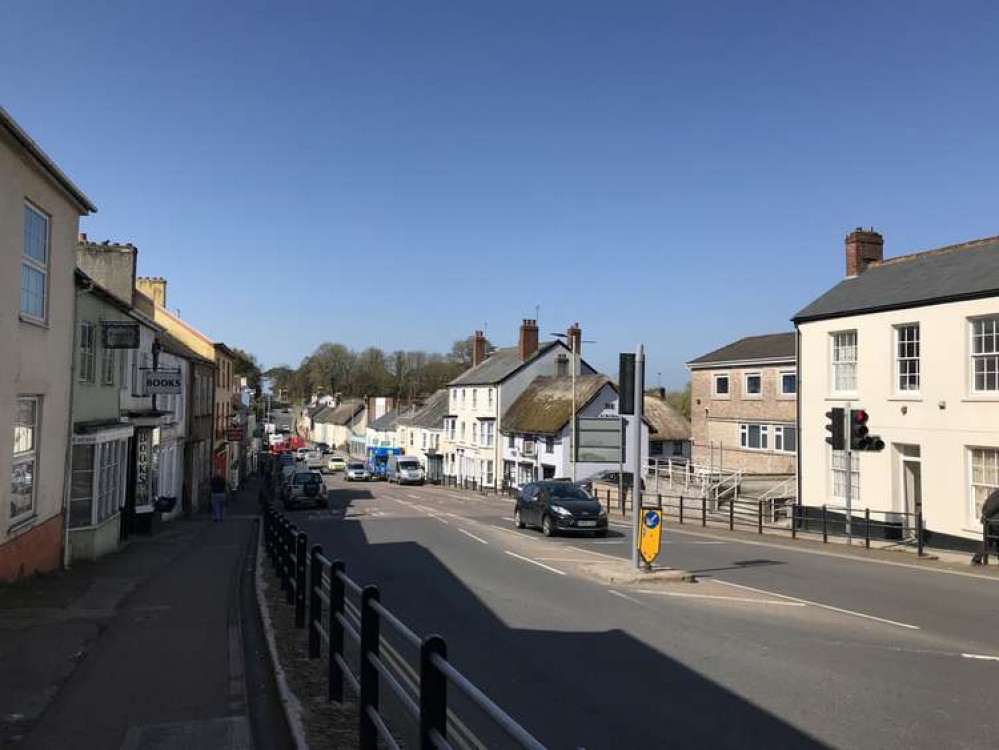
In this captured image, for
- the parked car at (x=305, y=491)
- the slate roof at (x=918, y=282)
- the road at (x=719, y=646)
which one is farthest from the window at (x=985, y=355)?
the parked car at (x=305, y=491)

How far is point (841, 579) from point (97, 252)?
24.1 meters

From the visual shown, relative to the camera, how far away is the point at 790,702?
23.8 ft

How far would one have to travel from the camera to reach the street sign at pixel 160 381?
22625 millimetres

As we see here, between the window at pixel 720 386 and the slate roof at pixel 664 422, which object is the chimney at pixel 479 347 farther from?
the window at pixel 720 386

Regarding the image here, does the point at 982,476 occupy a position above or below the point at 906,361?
below

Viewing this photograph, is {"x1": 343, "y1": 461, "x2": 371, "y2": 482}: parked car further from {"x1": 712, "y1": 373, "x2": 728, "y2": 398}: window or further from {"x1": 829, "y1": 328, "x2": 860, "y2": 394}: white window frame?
{"x1": 829, "y1": 328, "x2": 860, "y2": 394}: white window frame

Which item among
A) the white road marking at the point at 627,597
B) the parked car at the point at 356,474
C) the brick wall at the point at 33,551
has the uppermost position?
the brick wall at the point at 33,551

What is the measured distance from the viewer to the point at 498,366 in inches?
2463

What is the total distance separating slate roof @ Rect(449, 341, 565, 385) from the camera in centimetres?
5941

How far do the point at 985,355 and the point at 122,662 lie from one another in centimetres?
1912

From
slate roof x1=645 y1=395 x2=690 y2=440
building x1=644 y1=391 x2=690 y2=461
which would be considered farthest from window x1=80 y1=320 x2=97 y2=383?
building x1=644 y1=391 x2=690 y2=461

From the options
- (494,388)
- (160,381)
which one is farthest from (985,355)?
(494,388)

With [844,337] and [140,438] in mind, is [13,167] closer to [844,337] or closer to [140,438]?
[140,438]

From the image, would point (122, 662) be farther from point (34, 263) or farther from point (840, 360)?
point (840, 360)
